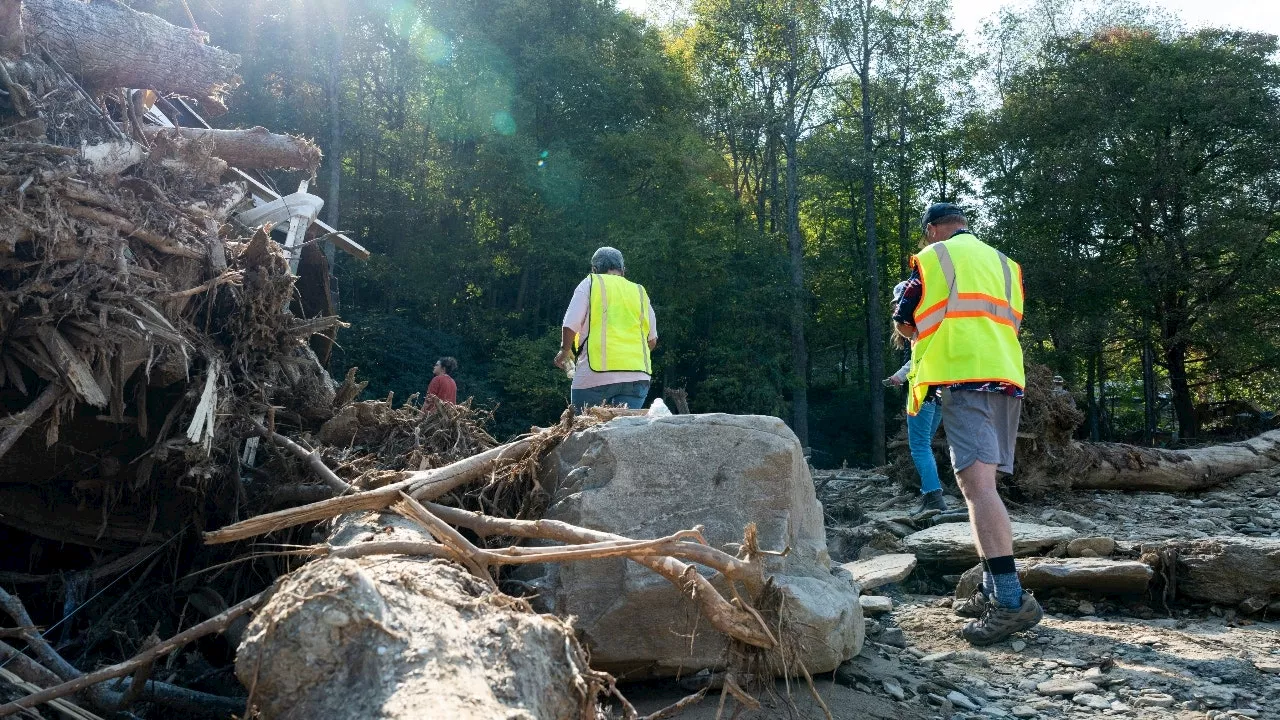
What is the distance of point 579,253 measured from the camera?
23531 millimetres

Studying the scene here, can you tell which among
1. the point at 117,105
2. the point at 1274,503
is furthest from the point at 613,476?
the point at 1274,503

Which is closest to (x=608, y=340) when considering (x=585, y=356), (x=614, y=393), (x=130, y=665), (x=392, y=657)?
(x=585, y=356)

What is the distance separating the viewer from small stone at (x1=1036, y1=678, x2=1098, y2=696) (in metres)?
3.62

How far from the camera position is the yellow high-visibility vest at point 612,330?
233 inches

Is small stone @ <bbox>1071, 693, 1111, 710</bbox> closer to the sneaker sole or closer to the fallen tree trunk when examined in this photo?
the sneaker sole

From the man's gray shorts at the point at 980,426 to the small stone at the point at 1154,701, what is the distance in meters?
1.06

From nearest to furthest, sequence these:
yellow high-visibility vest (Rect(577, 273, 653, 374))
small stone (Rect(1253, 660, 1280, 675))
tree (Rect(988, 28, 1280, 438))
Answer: small stone (Rect(1253, 660, 1280, 675)) → yellow high-visibility vest (Rect(577, 273, 653, 374)) → tree (Rect(988, 28, 1280, 438))

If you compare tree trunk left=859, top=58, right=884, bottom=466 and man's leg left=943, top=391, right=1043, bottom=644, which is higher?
tree trunk left=859, top=58, right=884, bottom=466

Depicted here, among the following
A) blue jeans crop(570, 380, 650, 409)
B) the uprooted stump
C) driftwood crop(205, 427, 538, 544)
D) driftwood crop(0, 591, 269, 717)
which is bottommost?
driftwood crop(0, 591, 269, 717)

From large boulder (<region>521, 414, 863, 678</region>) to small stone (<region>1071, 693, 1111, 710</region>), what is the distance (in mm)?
789

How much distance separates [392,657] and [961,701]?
2368mm

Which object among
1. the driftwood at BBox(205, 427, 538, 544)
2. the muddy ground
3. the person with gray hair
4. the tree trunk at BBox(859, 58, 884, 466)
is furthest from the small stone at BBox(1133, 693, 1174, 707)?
the tree trunk at BBox(859, 58, 884, 466)

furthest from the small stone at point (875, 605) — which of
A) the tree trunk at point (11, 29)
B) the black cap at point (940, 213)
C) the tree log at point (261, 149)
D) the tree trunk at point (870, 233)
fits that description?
the tree trunk at point (870, 233)

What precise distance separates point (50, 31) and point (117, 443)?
2.10 metres
